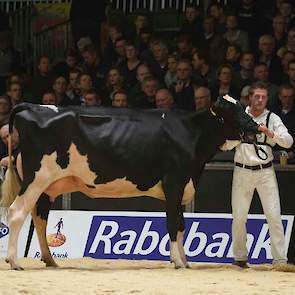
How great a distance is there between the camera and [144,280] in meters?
9.55

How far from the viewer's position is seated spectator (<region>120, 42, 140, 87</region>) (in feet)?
49.0

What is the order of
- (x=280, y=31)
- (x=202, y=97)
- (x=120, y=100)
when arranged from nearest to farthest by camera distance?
(x=202, y=97), (x=120, y=100), (x=280, y=31)

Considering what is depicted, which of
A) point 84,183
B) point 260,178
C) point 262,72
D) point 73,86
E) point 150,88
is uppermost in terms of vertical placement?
point 262,72

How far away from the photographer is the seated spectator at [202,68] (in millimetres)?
14219

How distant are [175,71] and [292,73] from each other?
6.39ft

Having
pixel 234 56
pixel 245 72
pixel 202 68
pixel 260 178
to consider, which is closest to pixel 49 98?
pixel 202 68

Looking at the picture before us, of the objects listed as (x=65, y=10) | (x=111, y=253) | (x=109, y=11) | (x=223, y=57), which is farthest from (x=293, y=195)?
(x=65, y=10)

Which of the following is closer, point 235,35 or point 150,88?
point 150,88

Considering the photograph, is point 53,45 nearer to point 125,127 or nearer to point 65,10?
point 65,10

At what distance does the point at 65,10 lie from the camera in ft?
59.5

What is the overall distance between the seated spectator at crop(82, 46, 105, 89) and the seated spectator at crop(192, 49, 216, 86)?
1.69 meters

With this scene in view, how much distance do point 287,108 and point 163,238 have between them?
229 centimetres

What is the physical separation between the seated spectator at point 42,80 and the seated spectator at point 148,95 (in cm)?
226

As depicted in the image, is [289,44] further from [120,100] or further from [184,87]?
[120,100]
